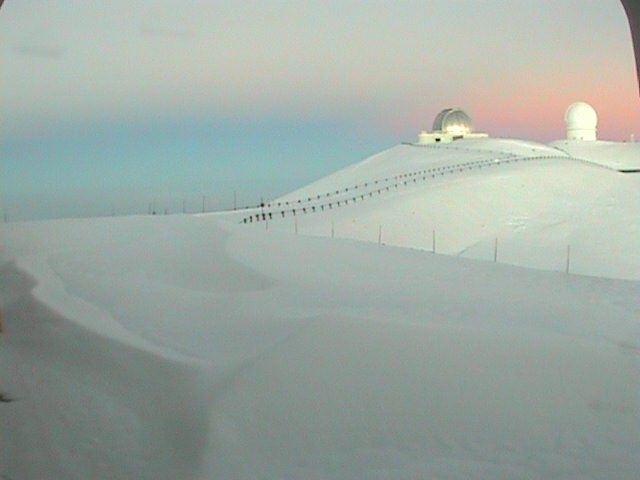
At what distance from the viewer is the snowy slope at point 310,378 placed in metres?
5.32

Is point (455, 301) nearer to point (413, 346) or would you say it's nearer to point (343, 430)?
point (413, 346)

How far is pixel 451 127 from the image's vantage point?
6200 centimetres

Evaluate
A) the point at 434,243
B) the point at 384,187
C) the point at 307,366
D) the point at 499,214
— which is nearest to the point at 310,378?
the point at 307,366

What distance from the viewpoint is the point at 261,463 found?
17.2ft

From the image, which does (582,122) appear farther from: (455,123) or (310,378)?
(310,378)

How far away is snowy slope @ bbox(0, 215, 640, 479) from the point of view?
532 cm

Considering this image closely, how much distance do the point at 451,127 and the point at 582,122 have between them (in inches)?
543

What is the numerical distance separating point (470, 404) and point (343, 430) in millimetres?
1401

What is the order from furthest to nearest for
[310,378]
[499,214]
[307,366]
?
1. [499,214]
2. [307,366]
3. [310,378]

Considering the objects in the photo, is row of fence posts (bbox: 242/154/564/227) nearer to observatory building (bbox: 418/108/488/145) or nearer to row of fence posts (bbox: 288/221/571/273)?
row of fence posts (bbox: 288/221/571/273)

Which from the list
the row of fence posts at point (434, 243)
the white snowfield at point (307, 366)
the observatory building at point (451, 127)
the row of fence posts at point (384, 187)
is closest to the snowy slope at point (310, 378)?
the white snowfield at point (307, 366)

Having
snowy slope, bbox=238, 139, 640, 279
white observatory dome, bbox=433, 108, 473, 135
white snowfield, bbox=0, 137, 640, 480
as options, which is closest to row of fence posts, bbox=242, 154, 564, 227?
snowy slope, bbox=238, 139, 640, 279

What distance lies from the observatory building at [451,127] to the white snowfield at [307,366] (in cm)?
4705

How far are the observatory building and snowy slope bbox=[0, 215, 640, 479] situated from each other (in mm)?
49922
